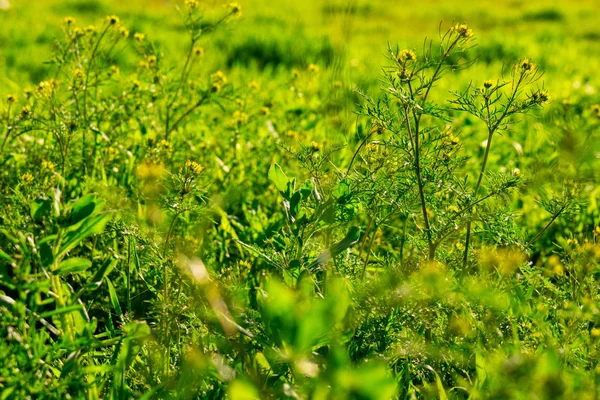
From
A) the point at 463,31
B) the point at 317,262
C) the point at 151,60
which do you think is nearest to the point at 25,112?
the point at 151,60

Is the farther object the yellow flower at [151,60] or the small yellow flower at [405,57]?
the yellow flower at [151,60]

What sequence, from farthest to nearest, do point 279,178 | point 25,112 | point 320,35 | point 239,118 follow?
point 320,35 < point 239,118 < point 25,112 < point 279,178

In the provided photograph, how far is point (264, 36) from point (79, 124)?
4.55 meters

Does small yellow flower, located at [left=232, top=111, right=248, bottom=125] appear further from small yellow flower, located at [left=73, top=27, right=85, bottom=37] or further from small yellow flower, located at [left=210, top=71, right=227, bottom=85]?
small yellow flower, located at [left=73, top=27, right=85, bottom=37]

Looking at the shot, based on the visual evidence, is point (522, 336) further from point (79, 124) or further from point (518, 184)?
point (79, 124)

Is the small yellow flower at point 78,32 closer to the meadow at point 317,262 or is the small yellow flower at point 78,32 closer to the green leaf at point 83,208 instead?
the meadow at point 317,262

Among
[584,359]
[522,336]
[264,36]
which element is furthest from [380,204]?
[264,36]

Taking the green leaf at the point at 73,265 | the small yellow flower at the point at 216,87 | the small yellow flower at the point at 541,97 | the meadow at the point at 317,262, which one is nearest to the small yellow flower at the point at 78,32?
the meadow at the point at 317,262

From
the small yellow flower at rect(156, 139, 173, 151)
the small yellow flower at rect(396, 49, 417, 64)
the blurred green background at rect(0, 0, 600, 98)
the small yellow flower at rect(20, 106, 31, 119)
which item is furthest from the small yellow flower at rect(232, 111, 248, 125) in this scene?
the small yellow flower at rect(396, 49, 417, 64)

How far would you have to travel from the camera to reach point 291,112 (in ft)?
11.2

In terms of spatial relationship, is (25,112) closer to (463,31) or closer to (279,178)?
(279,178)

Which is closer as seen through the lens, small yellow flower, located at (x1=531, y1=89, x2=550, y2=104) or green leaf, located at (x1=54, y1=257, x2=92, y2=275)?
green leaf, located at (x1=54, y1=257, x2=92, y2=275)

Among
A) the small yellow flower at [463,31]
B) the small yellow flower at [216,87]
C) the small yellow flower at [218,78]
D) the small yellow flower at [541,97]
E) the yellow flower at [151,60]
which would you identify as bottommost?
the small yellow flower at [216,87]

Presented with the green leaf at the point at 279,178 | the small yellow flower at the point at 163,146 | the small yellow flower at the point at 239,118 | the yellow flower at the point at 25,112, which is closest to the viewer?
the green leaf at the point at 279,178
